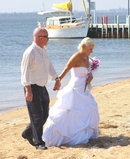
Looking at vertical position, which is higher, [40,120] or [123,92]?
[40,120]

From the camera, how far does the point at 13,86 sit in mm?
16844

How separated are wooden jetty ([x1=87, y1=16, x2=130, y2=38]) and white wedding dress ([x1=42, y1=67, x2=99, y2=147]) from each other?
1623 inches

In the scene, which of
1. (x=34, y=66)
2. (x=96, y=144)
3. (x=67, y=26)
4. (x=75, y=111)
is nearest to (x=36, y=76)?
(x=34, y=66)

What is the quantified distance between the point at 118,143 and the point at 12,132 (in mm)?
2221

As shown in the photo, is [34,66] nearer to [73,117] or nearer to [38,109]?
[38,109]

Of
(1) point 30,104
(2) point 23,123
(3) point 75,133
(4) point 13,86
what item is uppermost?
(1) point 30,104

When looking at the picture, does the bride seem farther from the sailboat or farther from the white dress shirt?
the sailboat

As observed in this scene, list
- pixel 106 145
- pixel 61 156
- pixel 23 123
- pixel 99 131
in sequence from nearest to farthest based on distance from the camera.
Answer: pixel 61 156 → pixel 106 145 → pixel 99 131 → pixel 23 123

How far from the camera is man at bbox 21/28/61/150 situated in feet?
19.6

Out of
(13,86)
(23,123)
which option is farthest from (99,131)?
(13,86)

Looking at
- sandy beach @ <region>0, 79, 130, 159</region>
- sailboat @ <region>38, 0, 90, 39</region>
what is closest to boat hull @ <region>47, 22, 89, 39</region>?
Answer: sailboat @ <region>38, 0, 90, 39</region>

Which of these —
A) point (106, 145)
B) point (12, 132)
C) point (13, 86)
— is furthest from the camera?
point (13, 86)

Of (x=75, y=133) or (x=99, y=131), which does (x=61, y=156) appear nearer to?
(x=75, y=133)

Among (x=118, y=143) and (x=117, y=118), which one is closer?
(x=118, y=143)
